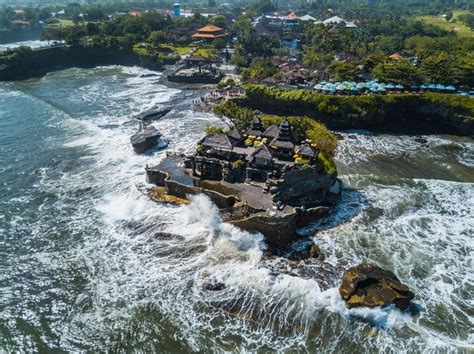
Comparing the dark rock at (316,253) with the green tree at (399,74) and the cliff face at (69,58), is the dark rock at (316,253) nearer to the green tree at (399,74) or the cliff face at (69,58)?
the green tree at (399,74)

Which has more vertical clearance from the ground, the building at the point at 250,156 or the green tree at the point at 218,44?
the building at the point at 250,156

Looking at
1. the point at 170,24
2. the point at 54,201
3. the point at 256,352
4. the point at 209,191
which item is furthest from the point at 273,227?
the point at 170,24

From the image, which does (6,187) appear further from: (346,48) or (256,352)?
(346,48)

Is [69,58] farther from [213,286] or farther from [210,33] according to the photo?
[213,286]

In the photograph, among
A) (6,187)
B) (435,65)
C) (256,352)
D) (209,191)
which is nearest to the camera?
(256,352)

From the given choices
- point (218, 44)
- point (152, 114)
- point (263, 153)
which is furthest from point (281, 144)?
point (218, 44)

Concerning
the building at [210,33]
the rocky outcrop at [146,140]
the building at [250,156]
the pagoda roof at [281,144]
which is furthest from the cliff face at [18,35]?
the pagoda roof at [281,144]
